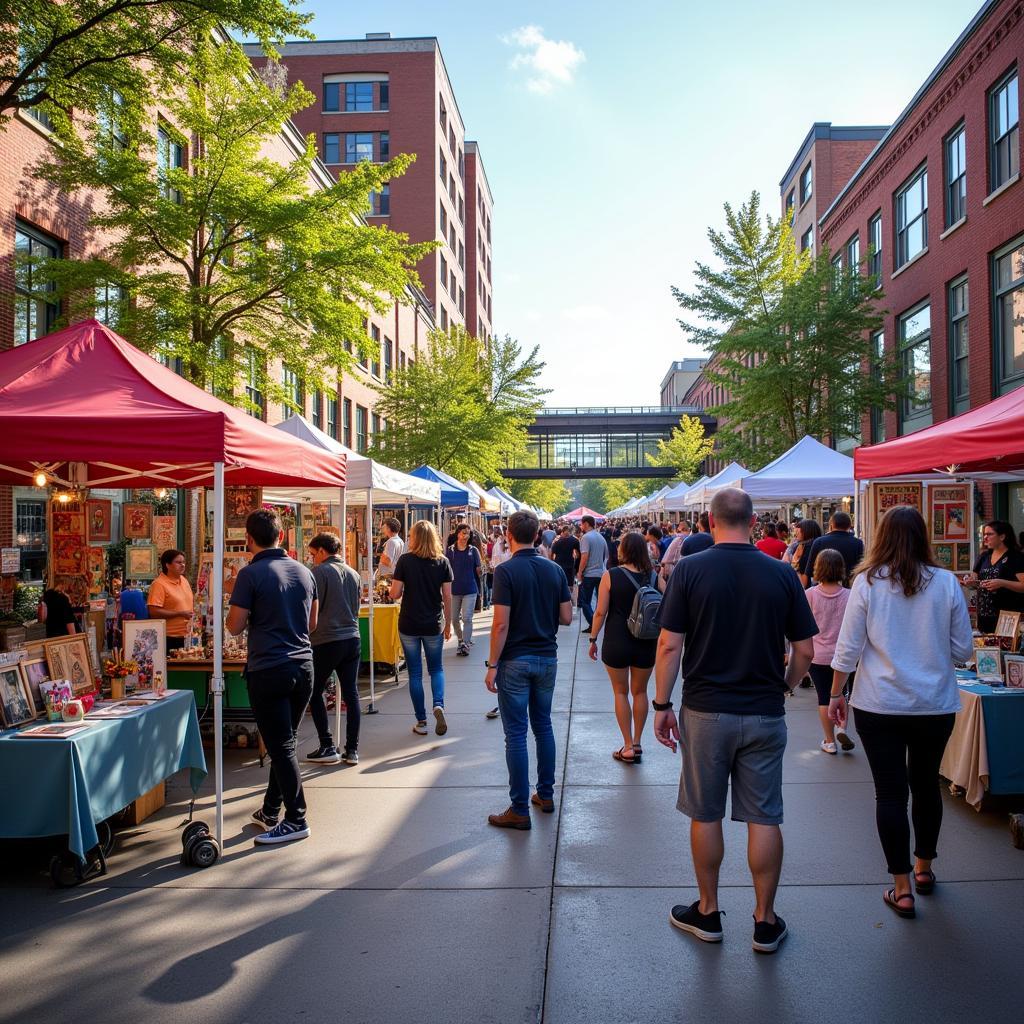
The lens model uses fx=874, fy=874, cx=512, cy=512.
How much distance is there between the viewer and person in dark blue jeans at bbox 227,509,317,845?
5.35 m

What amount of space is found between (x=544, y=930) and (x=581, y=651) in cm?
1024

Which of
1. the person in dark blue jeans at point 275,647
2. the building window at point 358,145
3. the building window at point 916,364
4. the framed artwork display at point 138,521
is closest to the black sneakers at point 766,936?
the person in dark blue jeans at point 275,647

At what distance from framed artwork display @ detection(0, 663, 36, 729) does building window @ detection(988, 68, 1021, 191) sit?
62.1 ft

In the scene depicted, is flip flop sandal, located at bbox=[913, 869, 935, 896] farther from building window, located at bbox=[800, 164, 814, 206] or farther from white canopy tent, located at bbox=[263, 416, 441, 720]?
building window, located at bbox=[800, 164, 814, 206]

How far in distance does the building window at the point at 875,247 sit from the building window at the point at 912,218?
1.33 metres

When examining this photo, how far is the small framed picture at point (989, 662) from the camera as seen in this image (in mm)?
6141

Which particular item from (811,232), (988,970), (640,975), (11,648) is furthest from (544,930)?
(811,232)

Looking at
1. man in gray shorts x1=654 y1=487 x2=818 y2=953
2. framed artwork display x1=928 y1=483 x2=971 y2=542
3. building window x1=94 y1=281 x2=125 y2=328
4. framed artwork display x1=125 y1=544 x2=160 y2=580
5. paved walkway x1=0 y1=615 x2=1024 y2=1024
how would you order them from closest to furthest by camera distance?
Answer: 1. paved walkway x1=0 y1=615 x2=1024 y2=1024
2. man in gray shorts x1=654 y1=487 x2=818 y2=953
3. framed artwork display x1=125 y1=544 x2=160 y2=580
4. framed artwork display x1=928 y1=483 x2=971 y2=542
5. building window x1=94 y1=281 x2=125 y2=328

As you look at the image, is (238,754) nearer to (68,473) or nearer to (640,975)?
(68,473)

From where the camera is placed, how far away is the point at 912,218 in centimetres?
2295

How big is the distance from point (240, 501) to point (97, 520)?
170cm

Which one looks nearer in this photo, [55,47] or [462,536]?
[55,47]

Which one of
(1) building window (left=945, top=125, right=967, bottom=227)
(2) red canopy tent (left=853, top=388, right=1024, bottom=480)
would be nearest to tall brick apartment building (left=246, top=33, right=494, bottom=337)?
(1) building window (left=945, top=125, right=967, bottom=227)

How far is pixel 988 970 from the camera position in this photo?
148 inches
